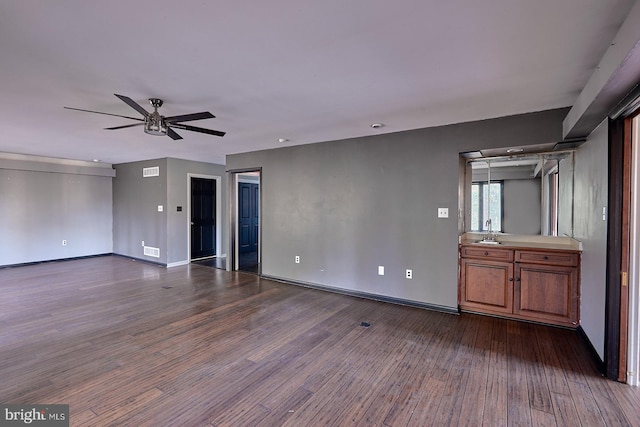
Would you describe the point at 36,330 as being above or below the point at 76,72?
below

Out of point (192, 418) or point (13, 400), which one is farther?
point (13, 400)

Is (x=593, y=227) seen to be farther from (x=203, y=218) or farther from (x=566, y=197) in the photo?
(x=203, y=218)

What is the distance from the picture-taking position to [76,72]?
2383 millimetres

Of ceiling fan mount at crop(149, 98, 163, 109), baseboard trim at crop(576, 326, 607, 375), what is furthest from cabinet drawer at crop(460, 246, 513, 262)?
ceiling fan mount at crop(149, 98, 163, 109)

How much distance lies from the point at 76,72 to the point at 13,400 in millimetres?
2389

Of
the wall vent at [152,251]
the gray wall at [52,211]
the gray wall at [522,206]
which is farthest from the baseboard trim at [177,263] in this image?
the gray wall at [522,206]

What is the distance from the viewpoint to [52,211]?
697 cm

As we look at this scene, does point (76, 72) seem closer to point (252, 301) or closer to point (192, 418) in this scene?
point (192, 418)

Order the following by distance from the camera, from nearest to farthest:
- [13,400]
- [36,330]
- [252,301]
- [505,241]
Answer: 1. [13,400]
2. [36,330]
3. [505,241]
4. [252,301]

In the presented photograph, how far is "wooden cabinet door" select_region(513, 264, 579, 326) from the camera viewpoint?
10.7ft

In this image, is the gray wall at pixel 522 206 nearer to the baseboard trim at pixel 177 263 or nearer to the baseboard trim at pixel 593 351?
the baseboard trim at pixel 593 351

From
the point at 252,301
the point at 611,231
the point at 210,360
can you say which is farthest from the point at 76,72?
the point at 611,231

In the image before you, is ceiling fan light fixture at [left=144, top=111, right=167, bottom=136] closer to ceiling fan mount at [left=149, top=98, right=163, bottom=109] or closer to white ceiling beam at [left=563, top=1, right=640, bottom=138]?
ceiling fan mount at [left=149, top=98, right=163, bottom=109]

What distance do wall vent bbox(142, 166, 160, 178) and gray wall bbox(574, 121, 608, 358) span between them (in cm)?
724
